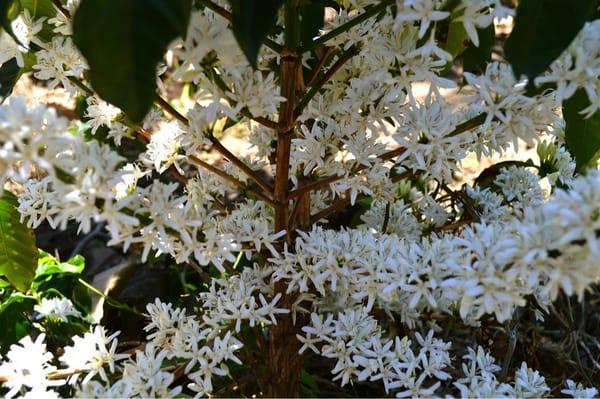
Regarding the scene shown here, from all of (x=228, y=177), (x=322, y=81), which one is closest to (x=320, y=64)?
(x=322, y=81)

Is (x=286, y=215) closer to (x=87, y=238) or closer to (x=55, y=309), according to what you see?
(x=55, y=309)

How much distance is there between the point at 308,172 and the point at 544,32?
0.34 m

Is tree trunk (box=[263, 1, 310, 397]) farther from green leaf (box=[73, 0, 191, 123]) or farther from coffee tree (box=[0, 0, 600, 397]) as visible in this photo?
green leaf (box=[73, 0, 191, 123])

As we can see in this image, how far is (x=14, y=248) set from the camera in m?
1.02

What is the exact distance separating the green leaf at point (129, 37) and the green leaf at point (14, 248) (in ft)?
1.93

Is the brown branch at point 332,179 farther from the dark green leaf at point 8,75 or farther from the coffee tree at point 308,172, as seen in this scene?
the dark green leaf at point 8,75

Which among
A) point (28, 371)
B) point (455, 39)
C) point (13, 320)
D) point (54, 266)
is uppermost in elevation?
point (455, 39)

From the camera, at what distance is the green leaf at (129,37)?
0.47m

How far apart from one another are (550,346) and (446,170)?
54 centimetres

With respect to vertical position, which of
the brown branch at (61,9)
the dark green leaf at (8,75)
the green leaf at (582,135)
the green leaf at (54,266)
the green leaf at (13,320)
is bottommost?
the green leaf at (13,320)

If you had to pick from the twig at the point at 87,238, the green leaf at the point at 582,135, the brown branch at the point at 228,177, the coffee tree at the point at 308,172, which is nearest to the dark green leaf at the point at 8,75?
the coffee tree at the point at 308,172

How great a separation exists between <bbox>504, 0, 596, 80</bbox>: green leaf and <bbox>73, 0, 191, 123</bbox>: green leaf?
24 centimetres

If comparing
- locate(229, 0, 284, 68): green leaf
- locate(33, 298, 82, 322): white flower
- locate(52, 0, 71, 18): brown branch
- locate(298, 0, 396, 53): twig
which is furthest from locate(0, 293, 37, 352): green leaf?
locate(229, 0, 284, 68): green leaf

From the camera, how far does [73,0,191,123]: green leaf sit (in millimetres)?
472
